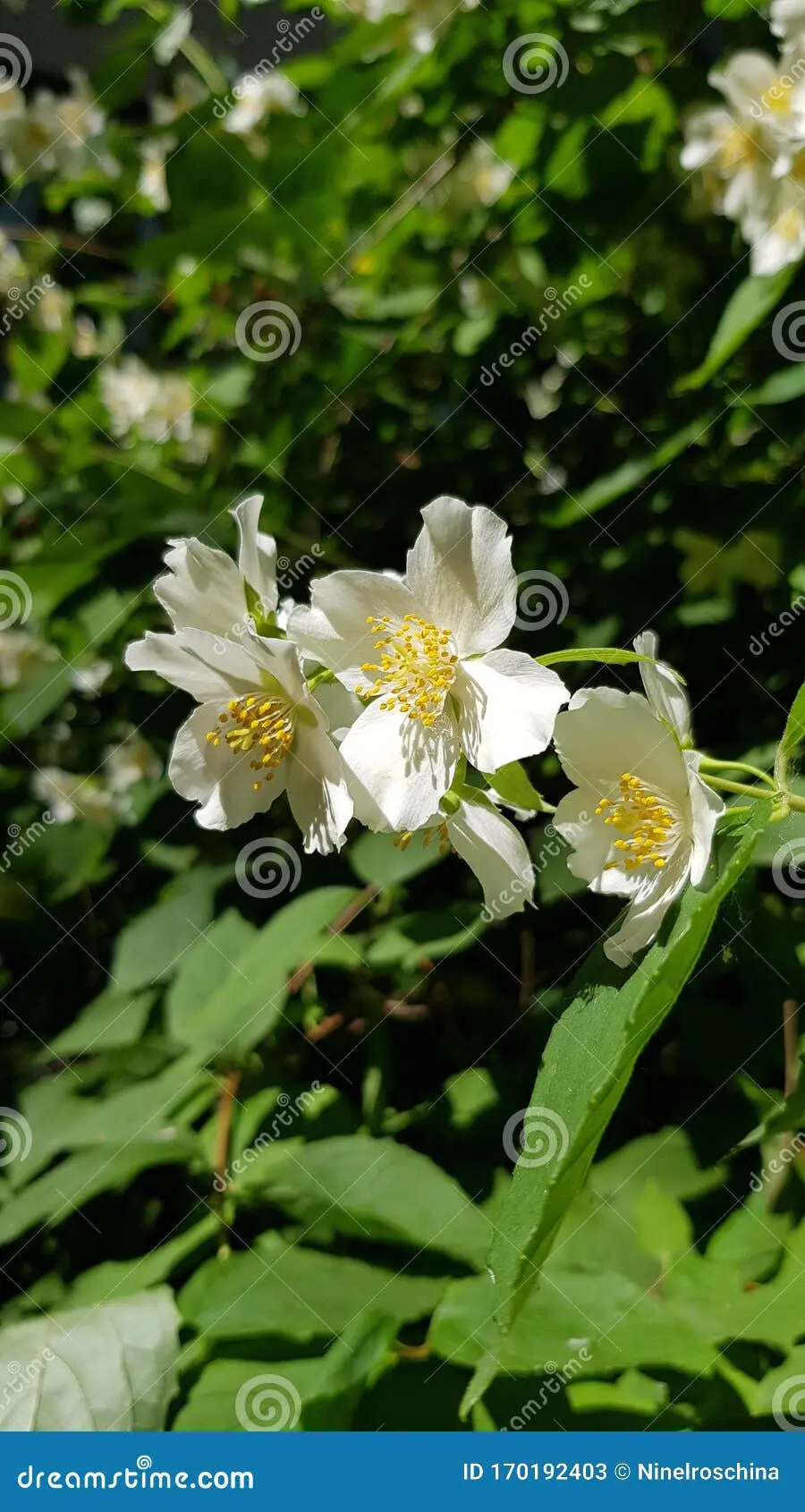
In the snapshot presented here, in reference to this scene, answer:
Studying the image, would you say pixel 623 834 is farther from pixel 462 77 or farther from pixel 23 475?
pixel 23 475

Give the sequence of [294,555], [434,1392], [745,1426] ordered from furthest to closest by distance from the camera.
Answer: [294,555] → [434,1392] → [745,1426]

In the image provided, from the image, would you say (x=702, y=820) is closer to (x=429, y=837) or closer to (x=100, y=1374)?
(x=429, y=837)

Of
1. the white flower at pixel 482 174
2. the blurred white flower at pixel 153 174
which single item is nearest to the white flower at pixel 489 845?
the white flower at pixel 482 174

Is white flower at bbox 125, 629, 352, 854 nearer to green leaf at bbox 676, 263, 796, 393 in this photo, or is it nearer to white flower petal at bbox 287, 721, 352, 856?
white flower petal at bbox 287, 721, 352, 856

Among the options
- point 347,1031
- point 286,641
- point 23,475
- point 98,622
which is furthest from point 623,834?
point 23,475

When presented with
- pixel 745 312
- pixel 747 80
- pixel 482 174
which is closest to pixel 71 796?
pixel 482 174

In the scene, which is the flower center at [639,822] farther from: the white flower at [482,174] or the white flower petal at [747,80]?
the white flower at [482,174]

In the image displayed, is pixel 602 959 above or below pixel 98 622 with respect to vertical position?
above
